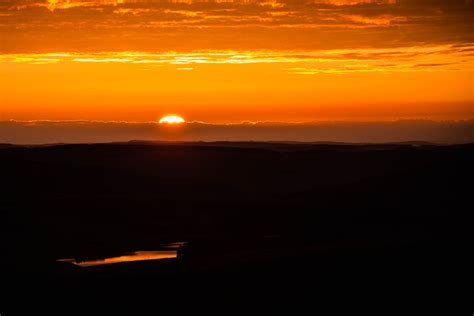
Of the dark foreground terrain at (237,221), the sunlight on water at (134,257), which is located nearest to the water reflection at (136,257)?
the sunlight on water at (134,257)

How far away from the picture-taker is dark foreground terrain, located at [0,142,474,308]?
743 inches

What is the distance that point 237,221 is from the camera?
29.3 meters

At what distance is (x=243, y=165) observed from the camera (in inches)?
1959

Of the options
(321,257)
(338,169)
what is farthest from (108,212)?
(338,169)

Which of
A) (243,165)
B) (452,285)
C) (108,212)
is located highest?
(243,165)

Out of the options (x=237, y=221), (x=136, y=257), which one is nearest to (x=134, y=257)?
(x=136, y=257)

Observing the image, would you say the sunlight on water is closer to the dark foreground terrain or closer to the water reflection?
the water reflection

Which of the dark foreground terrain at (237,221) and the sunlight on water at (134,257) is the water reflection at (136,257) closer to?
the sunlight on water at (134,257)

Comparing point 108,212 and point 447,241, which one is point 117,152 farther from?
point 447,241

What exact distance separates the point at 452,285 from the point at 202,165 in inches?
1313

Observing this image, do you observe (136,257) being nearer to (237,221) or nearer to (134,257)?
(134,257)

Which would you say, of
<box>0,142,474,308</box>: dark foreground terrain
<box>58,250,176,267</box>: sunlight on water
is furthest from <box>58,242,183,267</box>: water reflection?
<box>0,142,474,308</box>: dark foreground terrain

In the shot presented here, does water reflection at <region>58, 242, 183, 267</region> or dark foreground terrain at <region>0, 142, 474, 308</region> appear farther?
water reflection at <region>58, 242, 183, 267</region>

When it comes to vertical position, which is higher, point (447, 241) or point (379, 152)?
point (379, 152)
